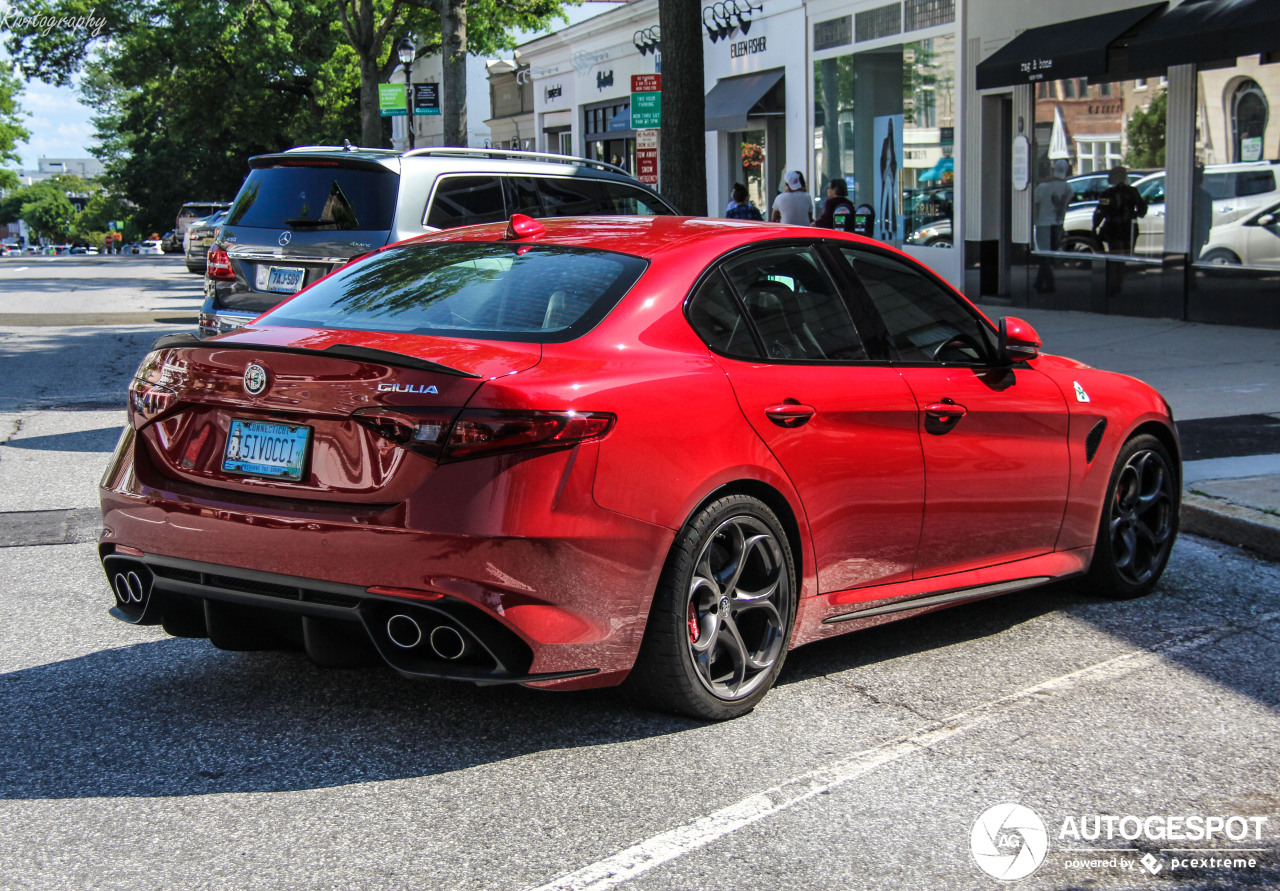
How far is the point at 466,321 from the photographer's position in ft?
14.2

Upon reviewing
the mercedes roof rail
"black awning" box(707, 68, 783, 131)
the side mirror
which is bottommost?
the side mirror

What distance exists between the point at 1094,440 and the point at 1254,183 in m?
10.9

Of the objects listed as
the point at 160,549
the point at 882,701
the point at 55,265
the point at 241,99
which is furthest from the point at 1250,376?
the point at 241,99

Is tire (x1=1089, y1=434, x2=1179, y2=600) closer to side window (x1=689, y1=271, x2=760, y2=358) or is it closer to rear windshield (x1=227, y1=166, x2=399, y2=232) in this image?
side window (x1=689, y1=271, x2=760, y2=358)

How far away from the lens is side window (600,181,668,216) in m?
10.5

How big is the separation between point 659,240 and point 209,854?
2438mm

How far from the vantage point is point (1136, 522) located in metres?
6.01

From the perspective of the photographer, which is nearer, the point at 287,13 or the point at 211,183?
the point at 287,13

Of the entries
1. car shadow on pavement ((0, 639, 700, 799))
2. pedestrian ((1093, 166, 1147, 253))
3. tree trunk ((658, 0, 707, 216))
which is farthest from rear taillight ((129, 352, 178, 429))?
pedestrian ((1093, 166, 1147, 253))

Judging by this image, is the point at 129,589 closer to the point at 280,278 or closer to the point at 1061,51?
the point at 280,278

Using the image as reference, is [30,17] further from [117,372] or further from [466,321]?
[466,321]

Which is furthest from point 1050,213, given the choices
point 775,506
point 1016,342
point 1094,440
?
point 775,506

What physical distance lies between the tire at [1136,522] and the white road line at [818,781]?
563mm

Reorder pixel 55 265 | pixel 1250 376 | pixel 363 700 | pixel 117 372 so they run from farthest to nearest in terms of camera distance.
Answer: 1. pixel 55 265
2. pixel 117 372
3. pixel 1250 376
4. pixel 363 700
